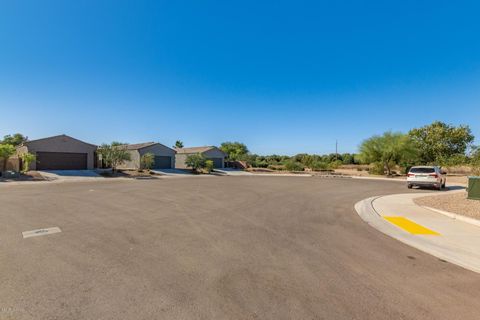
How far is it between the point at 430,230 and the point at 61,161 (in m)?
33.6

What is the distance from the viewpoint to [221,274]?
385 cm

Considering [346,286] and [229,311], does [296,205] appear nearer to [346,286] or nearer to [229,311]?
[346,286]

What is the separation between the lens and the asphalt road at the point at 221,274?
9.66 feet

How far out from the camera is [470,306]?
308 centimetres

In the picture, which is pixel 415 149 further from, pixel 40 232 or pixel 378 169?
pixel 40 232

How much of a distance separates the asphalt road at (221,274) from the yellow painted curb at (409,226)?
3.48 ft

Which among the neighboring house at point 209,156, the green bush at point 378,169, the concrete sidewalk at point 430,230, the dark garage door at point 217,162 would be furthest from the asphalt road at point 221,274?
the dark garage door at point 217,162

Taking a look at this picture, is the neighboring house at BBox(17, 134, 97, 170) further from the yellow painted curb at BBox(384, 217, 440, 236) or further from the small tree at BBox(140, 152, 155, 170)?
the yellow painted curb at BBox(384, 217, 440, 236)

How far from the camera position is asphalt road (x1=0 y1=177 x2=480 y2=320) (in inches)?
116

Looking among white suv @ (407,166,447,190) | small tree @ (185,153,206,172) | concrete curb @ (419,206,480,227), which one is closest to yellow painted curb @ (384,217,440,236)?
concrete curb @ (419,206,480,227)

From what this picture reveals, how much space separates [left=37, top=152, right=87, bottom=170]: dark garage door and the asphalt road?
82.1 ft

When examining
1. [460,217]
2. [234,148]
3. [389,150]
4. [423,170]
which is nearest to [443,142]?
[389,150]

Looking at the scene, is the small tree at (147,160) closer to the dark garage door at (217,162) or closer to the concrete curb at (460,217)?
the dark garage door at (217,162)

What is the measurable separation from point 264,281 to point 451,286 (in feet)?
9.02
